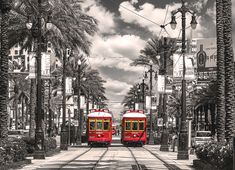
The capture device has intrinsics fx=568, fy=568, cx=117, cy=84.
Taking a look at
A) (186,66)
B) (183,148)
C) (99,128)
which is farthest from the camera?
(99,128)

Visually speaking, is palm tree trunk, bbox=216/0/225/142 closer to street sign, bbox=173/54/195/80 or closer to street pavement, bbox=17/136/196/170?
street pavement, bbox=17/136/196/170

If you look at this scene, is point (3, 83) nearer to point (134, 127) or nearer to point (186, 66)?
point (186, 66)

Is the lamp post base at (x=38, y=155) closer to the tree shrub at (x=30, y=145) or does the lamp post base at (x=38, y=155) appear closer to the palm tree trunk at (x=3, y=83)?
the tree shrub at (x=30, y=145)

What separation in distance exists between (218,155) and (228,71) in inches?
158

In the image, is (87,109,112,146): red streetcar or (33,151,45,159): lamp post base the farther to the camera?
(87,109,112,146): red streetcar

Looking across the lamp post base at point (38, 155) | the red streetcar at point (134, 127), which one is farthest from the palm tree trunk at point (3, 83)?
the red streetcar at point (134, 127)

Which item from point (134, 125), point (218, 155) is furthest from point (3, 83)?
point (134, 125)

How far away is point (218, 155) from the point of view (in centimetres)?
1850

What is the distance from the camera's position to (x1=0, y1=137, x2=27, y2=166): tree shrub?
841 inches

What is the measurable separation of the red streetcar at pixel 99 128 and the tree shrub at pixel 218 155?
29553 millimetres

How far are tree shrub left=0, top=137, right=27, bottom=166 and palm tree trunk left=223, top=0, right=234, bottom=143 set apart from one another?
8.33 m

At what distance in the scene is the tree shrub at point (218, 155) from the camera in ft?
54.4

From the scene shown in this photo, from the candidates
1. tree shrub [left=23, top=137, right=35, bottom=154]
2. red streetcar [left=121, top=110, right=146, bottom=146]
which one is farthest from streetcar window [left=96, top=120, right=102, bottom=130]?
tree shrub [left=23, top=137, right=35, bottom=154]

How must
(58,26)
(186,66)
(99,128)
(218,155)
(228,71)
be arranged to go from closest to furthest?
1. (218,155)
2. (228,71)
3. (186,66)
4. (58,26)
5. (99,128)
